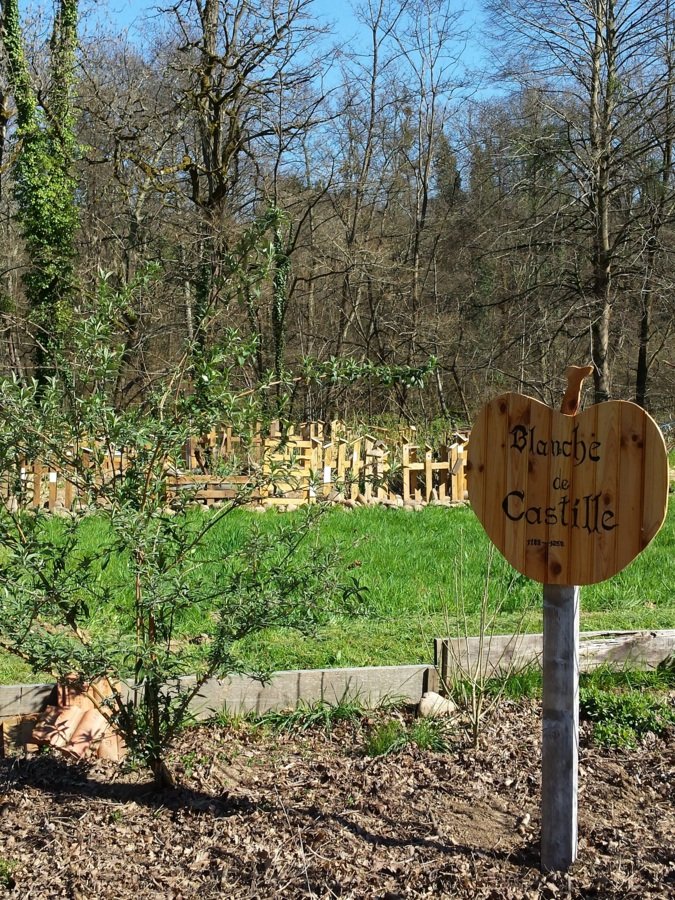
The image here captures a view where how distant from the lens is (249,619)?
3.50m

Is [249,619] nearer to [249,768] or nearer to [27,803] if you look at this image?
[249,768]

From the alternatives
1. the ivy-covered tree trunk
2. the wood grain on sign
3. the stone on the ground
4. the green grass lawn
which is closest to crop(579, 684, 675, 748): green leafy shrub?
the green grass lawn

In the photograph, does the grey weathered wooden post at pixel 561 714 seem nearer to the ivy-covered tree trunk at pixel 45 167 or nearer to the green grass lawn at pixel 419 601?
the green grass lawn at pixel 419 601

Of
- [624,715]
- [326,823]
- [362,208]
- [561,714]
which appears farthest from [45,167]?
[561,714]

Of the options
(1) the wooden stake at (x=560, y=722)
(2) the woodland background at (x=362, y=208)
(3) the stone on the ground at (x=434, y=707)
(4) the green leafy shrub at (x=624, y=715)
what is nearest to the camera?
(1) the wooden stake at (x=560, y=722)

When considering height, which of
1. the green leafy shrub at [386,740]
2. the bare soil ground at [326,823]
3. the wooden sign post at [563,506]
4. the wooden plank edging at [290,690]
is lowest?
the bare soil ground at [326,823]

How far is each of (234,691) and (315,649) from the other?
135 centimetres

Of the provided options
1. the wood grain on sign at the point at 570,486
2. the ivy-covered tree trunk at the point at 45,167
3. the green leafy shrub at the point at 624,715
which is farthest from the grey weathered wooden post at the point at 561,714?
the ivy-covered tree trunk at the point at 45,167

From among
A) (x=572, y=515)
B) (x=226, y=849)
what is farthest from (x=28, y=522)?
(x=572, y=515)

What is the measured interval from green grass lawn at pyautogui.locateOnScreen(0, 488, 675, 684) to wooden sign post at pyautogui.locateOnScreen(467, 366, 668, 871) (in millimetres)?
1056

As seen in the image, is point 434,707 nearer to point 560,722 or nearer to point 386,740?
point 386,740

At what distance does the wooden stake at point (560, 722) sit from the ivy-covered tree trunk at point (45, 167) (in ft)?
55.7

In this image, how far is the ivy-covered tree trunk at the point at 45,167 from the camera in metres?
18.4

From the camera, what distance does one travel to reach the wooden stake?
300 cm
